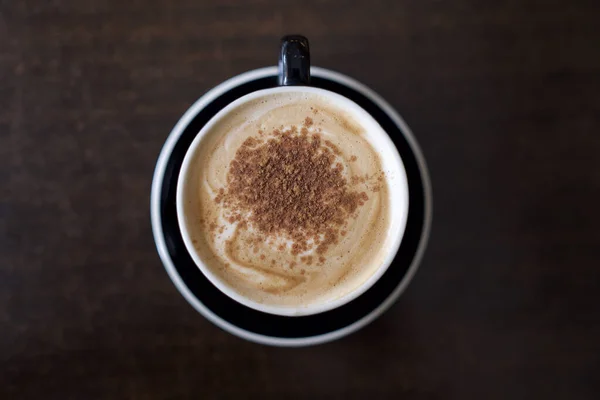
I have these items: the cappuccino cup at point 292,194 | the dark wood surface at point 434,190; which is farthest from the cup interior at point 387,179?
the dark wood surface at point 434,190

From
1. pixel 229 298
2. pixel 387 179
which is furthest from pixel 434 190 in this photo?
pixel 229 298

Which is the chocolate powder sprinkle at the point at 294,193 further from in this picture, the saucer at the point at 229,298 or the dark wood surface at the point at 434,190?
the dark wood surface at the point at 434,190

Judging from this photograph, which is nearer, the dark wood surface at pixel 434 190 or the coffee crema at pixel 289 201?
the coffee crema at pixel 289 201

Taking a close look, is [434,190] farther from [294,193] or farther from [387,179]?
[294,193]

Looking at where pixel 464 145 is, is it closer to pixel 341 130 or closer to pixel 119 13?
pixel 341 130

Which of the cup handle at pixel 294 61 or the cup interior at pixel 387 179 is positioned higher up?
the cup handle at pixel 294 61
